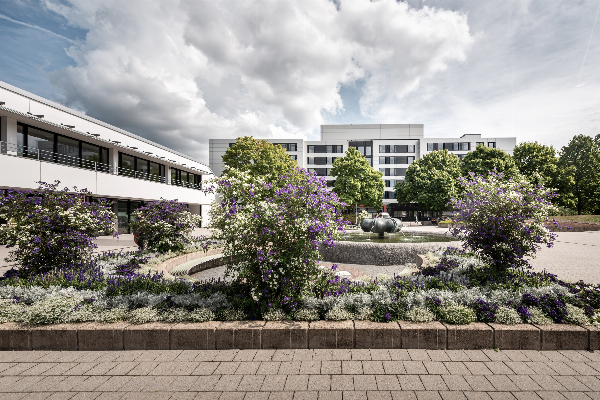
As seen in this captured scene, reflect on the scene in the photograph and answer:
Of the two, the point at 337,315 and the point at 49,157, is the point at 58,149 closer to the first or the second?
the point at 49,157

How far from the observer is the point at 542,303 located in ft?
15.4

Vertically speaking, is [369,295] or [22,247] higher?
[22,247]

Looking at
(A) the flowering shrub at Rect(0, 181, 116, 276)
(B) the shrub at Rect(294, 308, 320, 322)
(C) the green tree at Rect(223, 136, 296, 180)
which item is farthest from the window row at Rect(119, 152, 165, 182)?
(B) the shrub at Rect(294, 308, 320, 322)

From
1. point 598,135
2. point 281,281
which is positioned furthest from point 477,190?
point 598,135

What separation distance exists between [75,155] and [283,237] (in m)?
23.9

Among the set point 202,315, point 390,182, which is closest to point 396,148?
point 390,182

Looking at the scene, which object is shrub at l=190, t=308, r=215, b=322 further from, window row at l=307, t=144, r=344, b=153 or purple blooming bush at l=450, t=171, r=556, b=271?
window row at l=307, t=144, r=344, b=153

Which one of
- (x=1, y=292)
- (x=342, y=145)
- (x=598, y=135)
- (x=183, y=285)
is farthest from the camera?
(x=342, y=145)

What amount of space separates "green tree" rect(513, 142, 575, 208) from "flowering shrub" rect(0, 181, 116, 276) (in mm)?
47505

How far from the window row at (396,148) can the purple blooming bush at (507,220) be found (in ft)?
199

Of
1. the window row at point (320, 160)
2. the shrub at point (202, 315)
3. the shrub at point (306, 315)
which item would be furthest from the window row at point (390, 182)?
the shrub at point (202, 315)

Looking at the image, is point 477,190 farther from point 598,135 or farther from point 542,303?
point 598,135

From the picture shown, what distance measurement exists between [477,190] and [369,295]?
381 centimetres

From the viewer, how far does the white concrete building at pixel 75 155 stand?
16.9 meters
